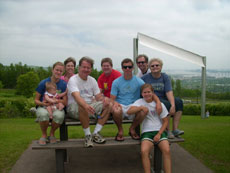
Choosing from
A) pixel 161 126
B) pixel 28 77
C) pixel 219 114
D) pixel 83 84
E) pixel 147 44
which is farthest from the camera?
pixel 28 77

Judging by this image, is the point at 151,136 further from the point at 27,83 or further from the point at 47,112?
the point at 27,83

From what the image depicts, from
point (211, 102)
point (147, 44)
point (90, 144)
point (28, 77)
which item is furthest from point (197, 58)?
point (28, 77)

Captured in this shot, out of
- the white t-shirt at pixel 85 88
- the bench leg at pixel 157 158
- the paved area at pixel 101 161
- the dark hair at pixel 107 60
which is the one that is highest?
the dark hair at pixel 107 60

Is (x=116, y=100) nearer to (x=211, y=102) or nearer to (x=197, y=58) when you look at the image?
(x=197, y=58)

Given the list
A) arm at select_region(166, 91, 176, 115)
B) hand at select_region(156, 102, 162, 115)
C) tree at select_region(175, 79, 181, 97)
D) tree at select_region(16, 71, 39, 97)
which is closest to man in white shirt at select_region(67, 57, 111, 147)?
hand at select_region(156, 102, 162, 115)

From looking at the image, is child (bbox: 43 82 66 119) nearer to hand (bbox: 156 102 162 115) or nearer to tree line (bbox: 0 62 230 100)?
hand (bbox: 156 102 162 115)

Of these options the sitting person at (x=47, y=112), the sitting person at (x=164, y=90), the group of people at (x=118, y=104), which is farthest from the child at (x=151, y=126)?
the sitting person at (x=47, y=112)

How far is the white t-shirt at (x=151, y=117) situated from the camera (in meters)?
3.69

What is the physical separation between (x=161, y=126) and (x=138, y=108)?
0.50 meters

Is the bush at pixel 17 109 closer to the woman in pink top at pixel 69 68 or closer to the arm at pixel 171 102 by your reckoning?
the woman in pink top at pixel 69 68

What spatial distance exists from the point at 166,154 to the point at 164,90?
1.21 meters

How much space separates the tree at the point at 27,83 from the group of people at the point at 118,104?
47.4m

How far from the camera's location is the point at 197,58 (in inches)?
535

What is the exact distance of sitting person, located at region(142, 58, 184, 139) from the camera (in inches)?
157
